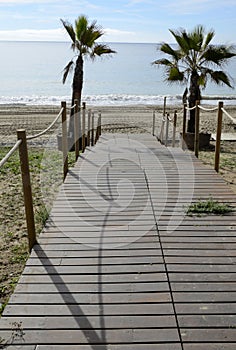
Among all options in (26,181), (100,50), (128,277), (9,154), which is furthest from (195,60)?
(128,277)

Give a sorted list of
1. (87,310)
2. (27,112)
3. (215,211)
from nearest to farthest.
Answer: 1. (87,310)
2. (215,211)
3. (27,112)

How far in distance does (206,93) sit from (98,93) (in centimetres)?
1077

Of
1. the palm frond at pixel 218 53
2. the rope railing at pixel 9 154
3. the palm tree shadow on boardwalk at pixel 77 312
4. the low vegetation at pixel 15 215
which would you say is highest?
the palm frond at pixel 218 53

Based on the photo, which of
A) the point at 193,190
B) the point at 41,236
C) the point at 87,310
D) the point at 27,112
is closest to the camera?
the point at 87,310

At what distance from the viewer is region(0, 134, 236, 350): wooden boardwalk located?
226 centimetres

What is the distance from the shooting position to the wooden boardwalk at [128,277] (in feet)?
7.43

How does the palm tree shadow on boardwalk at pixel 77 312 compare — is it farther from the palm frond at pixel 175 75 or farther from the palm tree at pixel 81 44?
the palm frond at pixel 175 75

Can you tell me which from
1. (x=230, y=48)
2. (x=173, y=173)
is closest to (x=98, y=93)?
(x=230, y=48)

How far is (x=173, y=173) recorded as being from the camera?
5777 millimetres

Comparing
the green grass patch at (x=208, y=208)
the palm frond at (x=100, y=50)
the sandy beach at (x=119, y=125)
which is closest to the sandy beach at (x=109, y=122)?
the sandy beach at (x=119, y=125)

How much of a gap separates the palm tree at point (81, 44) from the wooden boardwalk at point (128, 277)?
7252mm

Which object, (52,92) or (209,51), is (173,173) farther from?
(52,92)

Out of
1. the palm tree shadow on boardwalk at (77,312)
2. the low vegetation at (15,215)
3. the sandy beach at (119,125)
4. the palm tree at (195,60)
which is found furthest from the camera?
the palm tree at (195,60)

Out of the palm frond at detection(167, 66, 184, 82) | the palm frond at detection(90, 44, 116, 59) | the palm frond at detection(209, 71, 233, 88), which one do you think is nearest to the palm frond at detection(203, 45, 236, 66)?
the palm frond at detection(209, 71, 233, 88)
